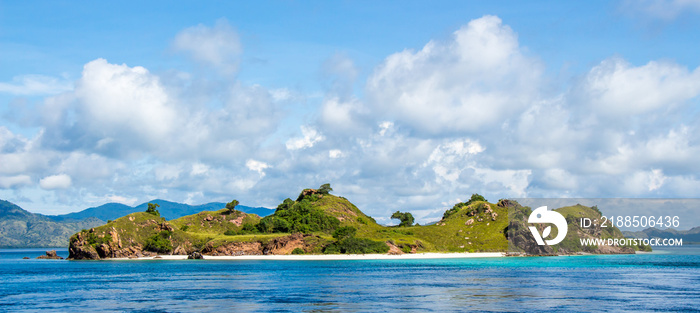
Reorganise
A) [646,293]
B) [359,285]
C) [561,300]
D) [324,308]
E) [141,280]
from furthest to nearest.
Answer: [141,280] < [359,285] < [646,293] < [561,300] < [324,308]

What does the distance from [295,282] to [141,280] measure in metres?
36.1

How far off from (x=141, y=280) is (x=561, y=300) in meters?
87.8

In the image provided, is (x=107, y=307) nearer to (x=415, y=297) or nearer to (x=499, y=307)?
(x=415, y=297)

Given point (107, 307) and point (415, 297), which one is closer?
point (107, 307)

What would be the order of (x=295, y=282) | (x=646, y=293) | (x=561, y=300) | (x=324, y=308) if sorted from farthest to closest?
1. (x=295, y=282)
2. (x=646, y=293)
3. (x=561, y=300)
4. (x=324, y=308)

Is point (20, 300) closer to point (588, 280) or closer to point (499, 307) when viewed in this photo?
point (499, 307)

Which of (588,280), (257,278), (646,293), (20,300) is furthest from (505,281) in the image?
(20,300)

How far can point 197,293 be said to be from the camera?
307ft

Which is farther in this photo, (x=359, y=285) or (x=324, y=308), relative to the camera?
(x=359, y=285)

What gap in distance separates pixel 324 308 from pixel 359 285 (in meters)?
35.6

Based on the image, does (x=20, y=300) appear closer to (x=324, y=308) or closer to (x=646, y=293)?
(x=324, y=308)

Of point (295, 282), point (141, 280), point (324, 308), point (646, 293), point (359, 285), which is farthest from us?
point (141, 280)

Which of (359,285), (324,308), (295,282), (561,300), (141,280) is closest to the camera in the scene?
(324,308)

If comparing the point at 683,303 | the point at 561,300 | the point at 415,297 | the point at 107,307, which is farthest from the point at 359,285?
the point at 683,303
